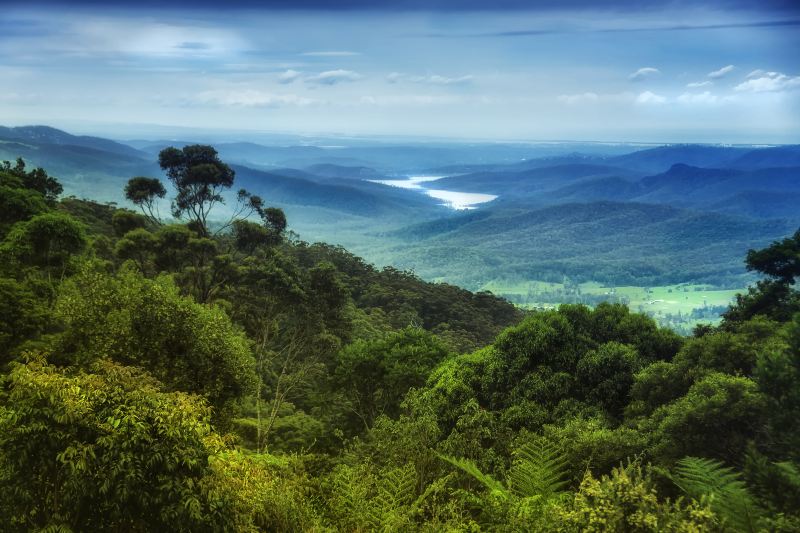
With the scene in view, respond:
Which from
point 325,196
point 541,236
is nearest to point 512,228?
point 541,236

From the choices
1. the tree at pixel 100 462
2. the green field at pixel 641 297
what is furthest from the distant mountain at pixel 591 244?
the tree at pixel 100 462

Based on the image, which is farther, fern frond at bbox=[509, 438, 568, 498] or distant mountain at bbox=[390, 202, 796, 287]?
distant mountain at bbox=[390, 202, 796, 287]

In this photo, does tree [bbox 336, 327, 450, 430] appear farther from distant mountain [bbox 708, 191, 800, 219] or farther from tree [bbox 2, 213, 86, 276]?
distant mountain [bbox 708, 191, 800, 219]

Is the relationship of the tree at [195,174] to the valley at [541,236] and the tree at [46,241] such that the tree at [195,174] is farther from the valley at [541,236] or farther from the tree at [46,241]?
the valley at [541,236]

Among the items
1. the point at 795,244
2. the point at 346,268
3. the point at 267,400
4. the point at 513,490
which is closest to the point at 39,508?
the point at 513,490

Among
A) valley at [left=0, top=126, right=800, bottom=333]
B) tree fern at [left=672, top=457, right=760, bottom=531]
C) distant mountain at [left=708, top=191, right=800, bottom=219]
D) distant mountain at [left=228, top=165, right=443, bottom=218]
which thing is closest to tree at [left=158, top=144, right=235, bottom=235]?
tree fern at [left=672, top=457, right=760, bottom=531]
